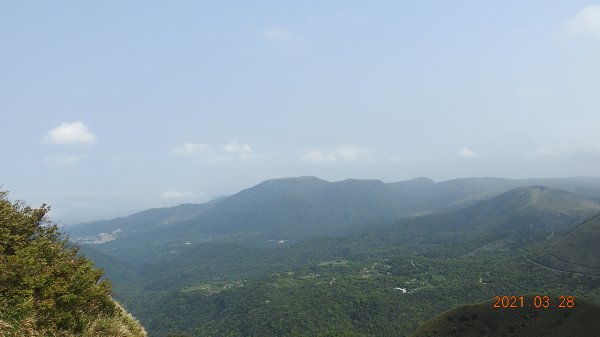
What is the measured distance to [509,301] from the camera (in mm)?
105312

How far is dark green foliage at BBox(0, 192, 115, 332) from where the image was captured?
14078 millimetres

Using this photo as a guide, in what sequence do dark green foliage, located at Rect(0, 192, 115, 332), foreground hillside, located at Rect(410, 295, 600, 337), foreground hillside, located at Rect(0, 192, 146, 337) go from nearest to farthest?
1. foreground hillside, located at Rect(0, 192, 146, 337)
2. dark green foliage, located at Rect(0, 192, 115, 332)
3. foreground hillside, located at Rect(410, 295, 600, 337)

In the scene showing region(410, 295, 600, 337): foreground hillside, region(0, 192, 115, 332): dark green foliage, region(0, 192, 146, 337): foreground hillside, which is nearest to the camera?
region(0, 192, 146, 337): foreground hillside

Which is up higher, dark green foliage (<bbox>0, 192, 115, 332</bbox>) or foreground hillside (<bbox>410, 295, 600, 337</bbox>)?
dark green foliage (<bbox>0, 192, 115, 332</bbox>)

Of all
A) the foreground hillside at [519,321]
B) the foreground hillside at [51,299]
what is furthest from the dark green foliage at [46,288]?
the foreground hillside at [519,321]

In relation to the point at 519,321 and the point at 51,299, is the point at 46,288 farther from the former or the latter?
the point at 519,321

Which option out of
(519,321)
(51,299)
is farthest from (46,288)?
(519,321)

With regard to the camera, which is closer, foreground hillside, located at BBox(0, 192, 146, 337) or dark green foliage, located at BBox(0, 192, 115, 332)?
foreground hillside, located at BBox(0, 192, 146, 337)

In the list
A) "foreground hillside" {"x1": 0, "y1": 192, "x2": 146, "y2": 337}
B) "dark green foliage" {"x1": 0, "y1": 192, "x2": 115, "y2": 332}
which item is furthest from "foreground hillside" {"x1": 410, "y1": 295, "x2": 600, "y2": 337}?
"dark green foliage" {"x1": 0, "y1": 192, "x2": 115, "y2": 332}

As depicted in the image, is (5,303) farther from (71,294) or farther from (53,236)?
(53,236)

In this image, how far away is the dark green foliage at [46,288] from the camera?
46.2ft

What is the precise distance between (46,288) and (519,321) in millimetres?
103130

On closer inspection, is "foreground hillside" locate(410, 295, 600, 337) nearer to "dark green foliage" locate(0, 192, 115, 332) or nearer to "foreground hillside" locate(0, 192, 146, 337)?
"foreground hillside" locate(0, 192, 146, 337)

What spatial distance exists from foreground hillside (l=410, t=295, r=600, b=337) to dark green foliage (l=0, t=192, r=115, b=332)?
94.6 m
